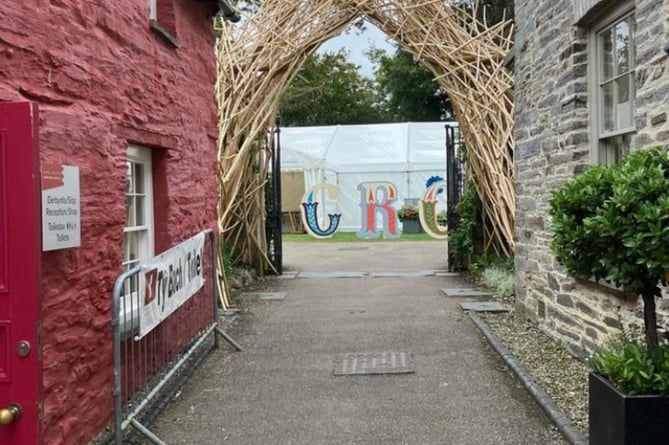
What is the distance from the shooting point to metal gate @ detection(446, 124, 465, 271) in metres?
13.1

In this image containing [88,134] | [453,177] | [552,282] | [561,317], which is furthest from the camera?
[453,177]

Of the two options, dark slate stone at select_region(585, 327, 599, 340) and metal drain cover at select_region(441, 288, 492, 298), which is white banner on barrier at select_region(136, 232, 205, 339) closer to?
dark slate stone at select_region(585, 327, 599, 340)

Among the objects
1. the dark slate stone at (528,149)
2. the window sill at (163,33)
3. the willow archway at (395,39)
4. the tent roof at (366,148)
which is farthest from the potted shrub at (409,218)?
the window sill at (163,33)

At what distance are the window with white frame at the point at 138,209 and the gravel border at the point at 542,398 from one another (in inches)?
143

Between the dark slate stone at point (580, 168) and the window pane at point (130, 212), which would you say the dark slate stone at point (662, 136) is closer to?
the dark slate stone at point (580, 168)

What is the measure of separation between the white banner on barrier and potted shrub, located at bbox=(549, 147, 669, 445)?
289 cm

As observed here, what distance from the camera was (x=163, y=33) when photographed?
601 cm

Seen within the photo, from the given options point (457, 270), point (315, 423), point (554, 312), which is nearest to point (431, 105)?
point (457, 270)

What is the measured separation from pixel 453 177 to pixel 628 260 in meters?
9.90

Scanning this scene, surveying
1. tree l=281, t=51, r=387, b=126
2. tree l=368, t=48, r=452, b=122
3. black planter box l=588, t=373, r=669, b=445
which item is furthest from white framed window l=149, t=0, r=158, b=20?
tree l=281, t=51, r=387, b=126

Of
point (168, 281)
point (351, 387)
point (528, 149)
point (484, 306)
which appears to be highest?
point (528, 149)

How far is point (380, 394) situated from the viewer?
217 inches

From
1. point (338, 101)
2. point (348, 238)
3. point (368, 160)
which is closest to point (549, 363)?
point (348, 238)

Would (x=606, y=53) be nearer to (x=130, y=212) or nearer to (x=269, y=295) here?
(x=130, y=212)
